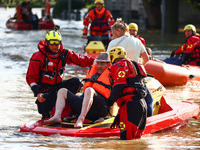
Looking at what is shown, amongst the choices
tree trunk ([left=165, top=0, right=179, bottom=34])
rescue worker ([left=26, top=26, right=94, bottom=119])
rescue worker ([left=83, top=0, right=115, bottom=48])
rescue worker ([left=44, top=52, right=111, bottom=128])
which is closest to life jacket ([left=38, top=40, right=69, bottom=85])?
rescue worker ([left=26, top=26, right=94, bottom=119])

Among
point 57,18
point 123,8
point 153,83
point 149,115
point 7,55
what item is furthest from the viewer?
point 57,18

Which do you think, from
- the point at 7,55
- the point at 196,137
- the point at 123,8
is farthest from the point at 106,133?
the point at 123,8

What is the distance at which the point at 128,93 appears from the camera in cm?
720

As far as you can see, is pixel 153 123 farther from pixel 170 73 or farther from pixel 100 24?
pixel 100 24

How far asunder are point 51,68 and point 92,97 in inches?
38.7

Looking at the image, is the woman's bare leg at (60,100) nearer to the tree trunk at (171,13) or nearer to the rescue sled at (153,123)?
the rescue sled at (153,123)

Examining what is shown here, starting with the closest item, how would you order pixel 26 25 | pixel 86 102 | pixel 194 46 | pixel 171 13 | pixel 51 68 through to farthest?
pixel 86 102
pixel 51 68
pixel 194 46
pixel 171 13
pixel 26 25

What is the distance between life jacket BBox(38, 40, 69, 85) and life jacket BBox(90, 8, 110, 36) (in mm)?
7739

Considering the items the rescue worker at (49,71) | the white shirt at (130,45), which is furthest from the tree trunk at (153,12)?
the rescue worker at (49,71)

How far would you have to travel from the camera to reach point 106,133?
24.2 feet

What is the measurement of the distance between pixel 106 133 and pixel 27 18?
29795 mm

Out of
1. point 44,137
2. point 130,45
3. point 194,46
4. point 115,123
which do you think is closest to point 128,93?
point 115,123

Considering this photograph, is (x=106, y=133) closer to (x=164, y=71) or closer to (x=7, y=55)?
(x=164, y=71)

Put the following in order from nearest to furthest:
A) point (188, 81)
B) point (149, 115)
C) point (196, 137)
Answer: point (196, 137) → point (149, 115) → point (188, 81)
